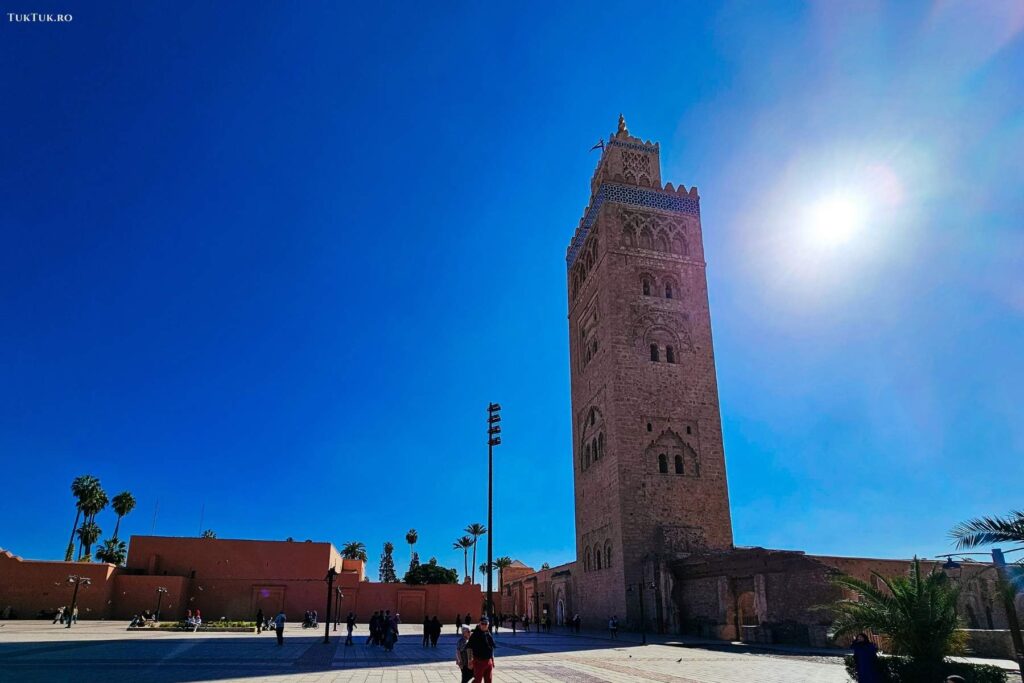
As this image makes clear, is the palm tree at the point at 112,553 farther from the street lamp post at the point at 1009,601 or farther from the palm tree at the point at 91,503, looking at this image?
the street lamp post at the point at 1009,601

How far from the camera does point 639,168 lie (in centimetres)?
4022

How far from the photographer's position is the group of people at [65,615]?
97.2 feet

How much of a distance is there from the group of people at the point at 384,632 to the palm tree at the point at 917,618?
12.9 m

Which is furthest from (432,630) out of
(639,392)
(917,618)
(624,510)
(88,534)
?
(88,534)

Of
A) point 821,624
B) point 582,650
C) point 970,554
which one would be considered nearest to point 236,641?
point 582,650

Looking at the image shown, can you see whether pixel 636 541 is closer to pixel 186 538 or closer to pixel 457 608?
pixel 457 608

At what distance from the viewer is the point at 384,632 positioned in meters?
19.3

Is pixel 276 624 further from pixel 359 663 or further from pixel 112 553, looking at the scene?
pixel 112 553

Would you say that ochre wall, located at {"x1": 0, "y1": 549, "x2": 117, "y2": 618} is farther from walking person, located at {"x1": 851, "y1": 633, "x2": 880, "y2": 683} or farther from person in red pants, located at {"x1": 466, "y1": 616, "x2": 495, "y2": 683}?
walking person, located at {"x1": 851, "y1": 633, "x2": 880, "y2": 683}

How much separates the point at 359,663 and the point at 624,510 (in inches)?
725

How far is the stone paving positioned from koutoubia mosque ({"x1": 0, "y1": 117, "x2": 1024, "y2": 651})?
7.57m

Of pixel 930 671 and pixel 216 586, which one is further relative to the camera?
pixel 216 586

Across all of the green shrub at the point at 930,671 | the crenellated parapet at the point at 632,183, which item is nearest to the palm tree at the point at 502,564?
the crenellated parapet at the point at 632,183

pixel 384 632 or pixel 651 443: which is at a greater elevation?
pixel 651 443
